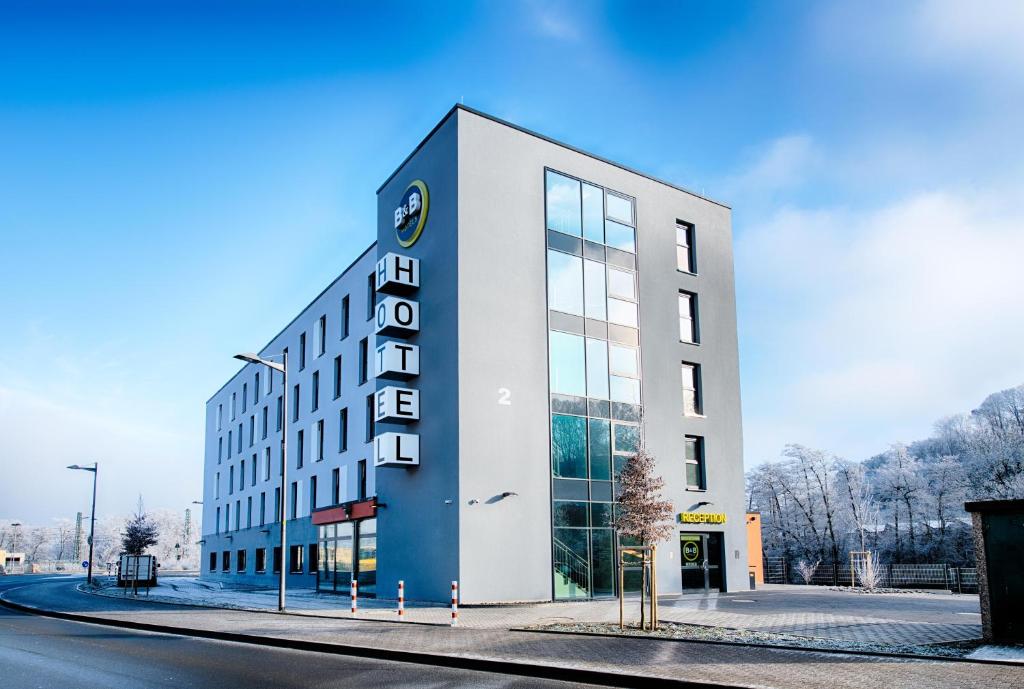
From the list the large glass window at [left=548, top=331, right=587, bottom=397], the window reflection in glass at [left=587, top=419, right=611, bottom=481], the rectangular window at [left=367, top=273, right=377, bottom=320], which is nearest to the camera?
the large glass window at [left=548, top=331, right=587, bottom=397]

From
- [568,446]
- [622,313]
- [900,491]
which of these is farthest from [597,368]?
[900,491]

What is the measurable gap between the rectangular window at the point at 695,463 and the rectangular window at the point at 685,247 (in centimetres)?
682

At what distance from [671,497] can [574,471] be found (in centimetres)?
476

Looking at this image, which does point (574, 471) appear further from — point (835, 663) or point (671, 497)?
point (835, 663)

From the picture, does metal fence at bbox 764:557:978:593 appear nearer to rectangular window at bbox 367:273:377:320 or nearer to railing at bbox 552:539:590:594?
railing at bbox 552:539:590:594

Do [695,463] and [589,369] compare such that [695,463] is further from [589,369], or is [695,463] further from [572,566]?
[572,566]

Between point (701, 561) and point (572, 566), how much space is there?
650cm

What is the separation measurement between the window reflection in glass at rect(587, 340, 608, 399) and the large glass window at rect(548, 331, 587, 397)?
10.4 inches


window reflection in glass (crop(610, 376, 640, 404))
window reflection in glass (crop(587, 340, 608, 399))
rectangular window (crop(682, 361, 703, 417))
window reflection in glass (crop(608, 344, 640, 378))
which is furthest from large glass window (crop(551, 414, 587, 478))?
rectangular window (crop(682, 361, 703, 417))

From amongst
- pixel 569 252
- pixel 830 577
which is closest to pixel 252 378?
pixel 569 252

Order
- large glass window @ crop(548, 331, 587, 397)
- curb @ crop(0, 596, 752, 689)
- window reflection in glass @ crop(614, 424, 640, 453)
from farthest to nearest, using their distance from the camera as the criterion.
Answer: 1. window reflection in glass @ crop(614, 424, 640, 453)
2. large glass window @ crop(548, 331, 587, 397)
3. curb @ crop(0, 596, 752, 689)

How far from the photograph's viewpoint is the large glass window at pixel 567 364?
26797mm

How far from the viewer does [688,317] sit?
31.9 m

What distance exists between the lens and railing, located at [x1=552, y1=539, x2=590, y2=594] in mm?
25547
